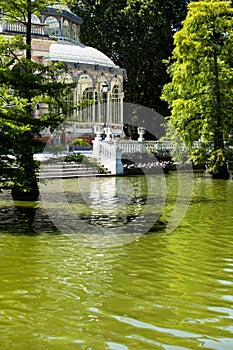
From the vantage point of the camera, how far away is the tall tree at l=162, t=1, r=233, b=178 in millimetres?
24141

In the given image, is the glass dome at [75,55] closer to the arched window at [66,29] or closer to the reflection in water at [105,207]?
the arched window at [66,29]

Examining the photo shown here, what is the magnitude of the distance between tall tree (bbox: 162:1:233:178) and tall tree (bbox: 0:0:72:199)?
11287mm

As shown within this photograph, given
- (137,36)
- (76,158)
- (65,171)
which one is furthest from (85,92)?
(76,158)

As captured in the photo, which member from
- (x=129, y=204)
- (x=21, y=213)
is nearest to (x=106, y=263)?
(x=21, y=213)

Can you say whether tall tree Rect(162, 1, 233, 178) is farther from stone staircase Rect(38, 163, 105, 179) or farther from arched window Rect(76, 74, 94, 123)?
arched window Rect(76, 74, 94, 123)

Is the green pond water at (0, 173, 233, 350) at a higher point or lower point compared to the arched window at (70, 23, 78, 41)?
lower

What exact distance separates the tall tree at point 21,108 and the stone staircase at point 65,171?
847cm

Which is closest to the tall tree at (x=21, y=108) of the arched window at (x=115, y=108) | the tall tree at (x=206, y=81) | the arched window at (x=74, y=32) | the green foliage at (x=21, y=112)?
the green foliage at (x=21, y=112)

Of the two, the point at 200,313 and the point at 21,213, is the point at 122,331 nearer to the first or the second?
the point at 200,313

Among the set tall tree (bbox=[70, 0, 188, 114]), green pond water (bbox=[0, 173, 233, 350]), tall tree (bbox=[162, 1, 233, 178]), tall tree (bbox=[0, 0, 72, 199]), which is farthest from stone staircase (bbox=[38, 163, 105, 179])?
tall tree (bbox=[70, 0, 188, 114])

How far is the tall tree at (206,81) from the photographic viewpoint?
24.1 m

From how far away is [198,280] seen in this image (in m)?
6.87

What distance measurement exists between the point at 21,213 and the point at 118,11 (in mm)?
35708

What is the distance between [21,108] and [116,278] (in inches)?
265
